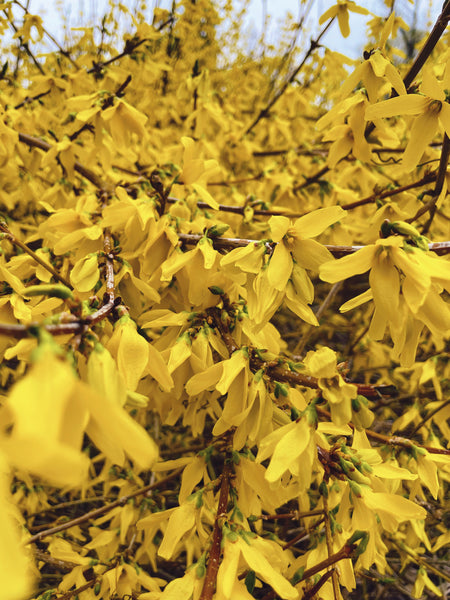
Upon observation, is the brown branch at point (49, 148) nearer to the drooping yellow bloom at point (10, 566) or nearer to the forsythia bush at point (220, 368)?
the forsythia bush at point (220, 368)

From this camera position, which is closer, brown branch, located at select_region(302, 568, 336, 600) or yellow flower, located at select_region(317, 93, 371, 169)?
brown branch, located at select_region(302, 568, 336, 600)

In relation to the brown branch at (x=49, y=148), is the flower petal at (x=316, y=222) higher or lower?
lower

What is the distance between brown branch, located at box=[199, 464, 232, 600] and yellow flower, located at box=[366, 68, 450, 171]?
0.82 meters

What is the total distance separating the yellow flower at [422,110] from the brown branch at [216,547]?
32.2 inches

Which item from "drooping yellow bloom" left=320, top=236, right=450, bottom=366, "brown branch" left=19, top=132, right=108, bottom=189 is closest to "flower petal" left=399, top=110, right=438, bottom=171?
"drooping yellow bloom" left=320, top=236, right=450, bottom=366

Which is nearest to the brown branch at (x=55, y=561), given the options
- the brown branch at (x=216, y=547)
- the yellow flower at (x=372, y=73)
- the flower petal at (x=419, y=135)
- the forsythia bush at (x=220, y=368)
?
the forsythia bush at (x=220, y=368)

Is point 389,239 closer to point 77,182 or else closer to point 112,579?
point 112,579

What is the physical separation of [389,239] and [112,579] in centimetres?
107

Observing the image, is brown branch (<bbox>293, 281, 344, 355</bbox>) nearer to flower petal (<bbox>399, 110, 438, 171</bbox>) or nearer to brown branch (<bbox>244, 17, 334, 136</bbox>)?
flower petal (<bbox>399, 110, 438, 171</bbox>)

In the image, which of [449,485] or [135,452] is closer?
[135,452]

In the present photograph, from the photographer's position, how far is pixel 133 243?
45.5 inches

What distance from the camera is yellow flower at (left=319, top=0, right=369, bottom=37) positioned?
5.29 ft

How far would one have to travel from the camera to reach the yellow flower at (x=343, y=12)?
5.29 feet

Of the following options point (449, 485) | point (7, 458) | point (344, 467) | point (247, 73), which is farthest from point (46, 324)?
point (247, 73)
